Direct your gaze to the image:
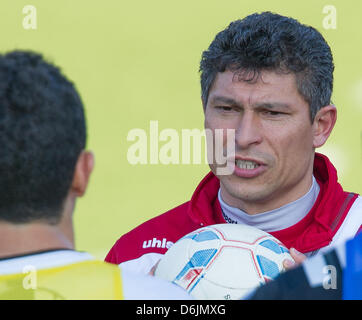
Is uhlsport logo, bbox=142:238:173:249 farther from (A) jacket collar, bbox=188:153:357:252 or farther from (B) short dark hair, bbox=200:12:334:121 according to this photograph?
(B) short dark hair, bbox=200:12:334:121

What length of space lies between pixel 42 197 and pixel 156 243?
1.36 meters

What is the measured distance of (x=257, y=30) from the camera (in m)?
2.84

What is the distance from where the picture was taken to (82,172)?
71.2 inches

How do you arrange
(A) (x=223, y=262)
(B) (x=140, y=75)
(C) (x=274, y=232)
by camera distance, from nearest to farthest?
(A) (x=223, y=262), (C) (x=274, y=232), (B) (x=140, y=75)

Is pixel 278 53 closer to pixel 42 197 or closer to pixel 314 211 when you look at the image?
pixel 314 211

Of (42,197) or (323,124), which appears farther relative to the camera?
(323,124)

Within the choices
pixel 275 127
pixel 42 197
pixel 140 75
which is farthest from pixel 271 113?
pixel 140 75

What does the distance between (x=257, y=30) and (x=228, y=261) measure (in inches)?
35.1

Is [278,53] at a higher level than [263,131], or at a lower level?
higher

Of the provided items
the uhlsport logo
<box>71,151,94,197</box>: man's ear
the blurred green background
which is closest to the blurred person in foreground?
<box>71,151,94,197</box>: man's ear

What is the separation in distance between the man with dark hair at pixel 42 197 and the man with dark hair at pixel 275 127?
43.3 inches

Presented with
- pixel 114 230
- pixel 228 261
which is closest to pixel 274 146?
pixel 228 261

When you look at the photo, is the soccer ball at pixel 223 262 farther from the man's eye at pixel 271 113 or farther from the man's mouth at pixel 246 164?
the man's eye at pixel 271 113
